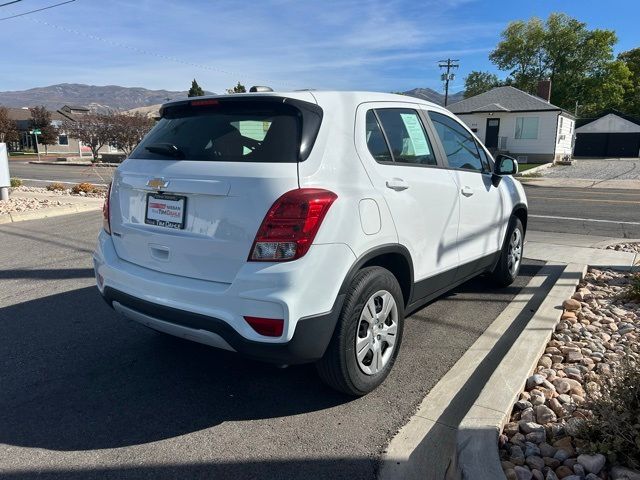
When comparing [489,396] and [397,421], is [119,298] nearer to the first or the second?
[397,421]

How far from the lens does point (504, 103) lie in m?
36.6

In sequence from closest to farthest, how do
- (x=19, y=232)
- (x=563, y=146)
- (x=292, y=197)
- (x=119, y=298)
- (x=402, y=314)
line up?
(x=292, y=197) < (x=119, y=298) < (x=402, y=314) < (x=19, y=232) < (x=563, y=146)

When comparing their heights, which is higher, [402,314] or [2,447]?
[402,314]

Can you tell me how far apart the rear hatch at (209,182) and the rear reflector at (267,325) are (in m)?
0.26

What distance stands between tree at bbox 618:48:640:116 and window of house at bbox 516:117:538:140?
37607 mm

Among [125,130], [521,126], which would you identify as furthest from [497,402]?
[125,130]

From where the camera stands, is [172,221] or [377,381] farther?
[377,381]

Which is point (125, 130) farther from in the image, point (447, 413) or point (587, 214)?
point (447, 413)

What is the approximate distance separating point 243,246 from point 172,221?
1.86 ft

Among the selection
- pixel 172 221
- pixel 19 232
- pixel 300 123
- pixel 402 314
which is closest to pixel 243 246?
pixel 172 221

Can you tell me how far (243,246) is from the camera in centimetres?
267

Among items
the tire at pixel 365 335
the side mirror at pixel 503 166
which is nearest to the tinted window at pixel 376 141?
the tire at pixel 365 335

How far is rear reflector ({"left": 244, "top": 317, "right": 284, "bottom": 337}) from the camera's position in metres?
2.62

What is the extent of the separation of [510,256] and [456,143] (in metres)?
1.70
